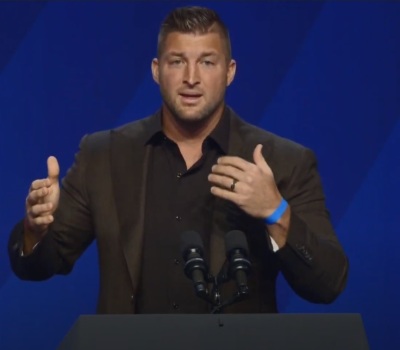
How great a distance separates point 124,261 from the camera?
3270 millimetres

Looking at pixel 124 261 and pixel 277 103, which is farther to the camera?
pixel 277 103

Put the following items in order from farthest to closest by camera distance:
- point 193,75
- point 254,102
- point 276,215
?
point 254,102 → point 193,75 → point 276,215

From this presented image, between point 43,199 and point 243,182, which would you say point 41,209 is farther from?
point 243,182

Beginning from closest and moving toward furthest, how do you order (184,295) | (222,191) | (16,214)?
(222,191)
(184,295)
(16,214)

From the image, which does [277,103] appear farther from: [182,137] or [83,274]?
[83,274]

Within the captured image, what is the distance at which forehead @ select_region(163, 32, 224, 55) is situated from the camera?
3334 millimetres

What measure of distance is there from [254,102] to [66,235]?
1014mm

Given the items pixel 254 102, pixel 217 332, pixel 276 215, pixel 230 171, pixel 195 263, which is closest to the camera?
pixel 217 332

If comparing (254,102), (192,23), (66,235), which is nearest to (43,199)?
(66,235)

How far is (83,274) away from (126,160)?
0.71 metres

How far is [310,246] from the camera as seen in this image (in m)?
3.00

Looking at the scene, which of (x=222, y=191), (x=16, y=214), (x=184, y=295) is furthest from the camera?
(x=16, y=214)

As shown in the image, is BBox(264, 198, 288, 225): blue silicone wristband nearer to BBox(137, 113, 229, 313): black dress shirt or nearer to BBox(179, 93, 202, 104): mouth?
BBox(137, 113, 229, 313): black dress shirt

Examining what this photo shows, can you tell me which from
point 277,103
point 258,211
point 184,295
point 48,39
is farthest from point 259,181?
point 48,39
